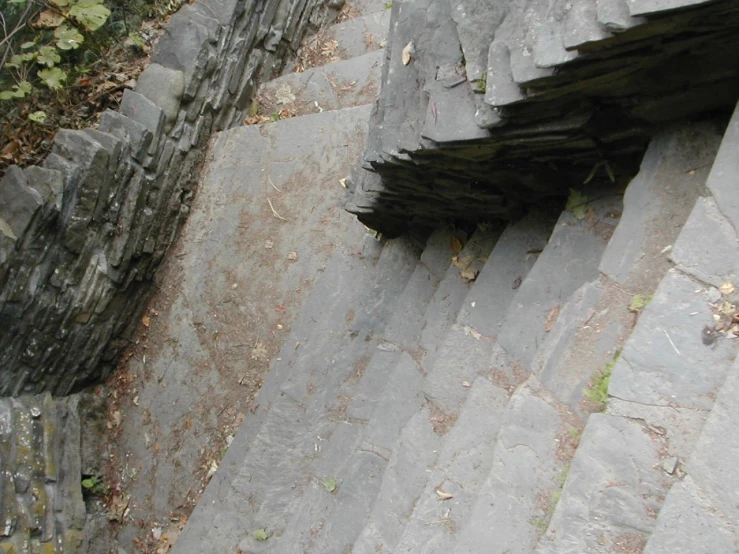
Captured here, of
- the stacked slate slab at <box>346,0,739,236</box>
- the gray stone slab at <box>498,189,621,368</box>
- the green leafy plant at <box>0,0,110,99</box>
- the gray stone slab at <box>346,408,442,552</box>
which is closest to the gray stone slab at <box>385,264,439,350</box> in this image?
the stacked slate slab at <box>346,0,739,236</box>

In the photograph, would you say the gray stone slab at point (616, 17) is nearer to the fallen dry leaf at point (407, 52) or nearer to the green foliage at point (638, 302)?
the green foliage at point (638, 302)

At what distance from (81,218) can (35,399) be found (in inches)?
47.3

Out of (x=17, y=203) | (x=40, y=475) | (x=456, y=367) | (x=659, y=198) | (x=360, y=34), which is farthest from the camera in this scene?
(x=360, y=34)

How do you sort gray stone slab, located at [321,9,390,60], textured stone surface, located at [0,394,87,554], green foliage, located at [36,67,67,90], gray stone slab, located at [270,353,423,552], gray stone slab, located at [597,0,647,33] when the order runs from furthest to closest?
gray stone slab, located at [321,9,390,60]
green foliage, located at [36,67,67,90]
textured stone surface, located at [0,394,87,554]
gray stone slab, located at [270,353,423,552]
gray stone slab, located at [597,0,647,33]

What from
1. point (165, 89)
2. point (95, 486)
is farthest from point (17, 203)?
point (95, 486)

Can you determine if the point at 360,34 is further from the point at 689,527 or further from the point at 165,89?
the point at 689,527

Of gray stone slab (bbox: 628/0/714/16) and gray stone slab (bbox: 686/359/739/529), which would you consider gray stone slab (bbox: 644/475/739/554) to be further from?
gray stone slab (bbox: 628/0/714/16)

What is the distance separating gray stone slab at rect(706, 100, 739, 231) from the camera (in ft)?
5.26

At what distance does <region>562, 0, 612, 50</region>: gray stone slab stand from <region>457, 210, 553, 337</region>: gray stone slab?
1.17m

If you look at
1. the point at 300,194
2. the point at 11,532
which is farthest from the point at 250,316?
the point at 11,532

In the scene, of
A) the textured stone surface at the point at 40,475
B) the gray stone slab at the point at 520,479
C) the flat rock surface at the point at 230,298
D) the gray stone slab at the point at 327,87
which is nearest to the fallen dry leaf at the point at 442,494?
the gray stone slab at the point at 520,479

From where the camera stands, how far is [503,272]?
9.10 feet

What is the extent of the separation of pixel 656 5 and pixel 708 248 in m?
0.57

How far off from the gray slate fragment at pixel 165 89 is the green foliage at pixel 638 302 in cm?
364
